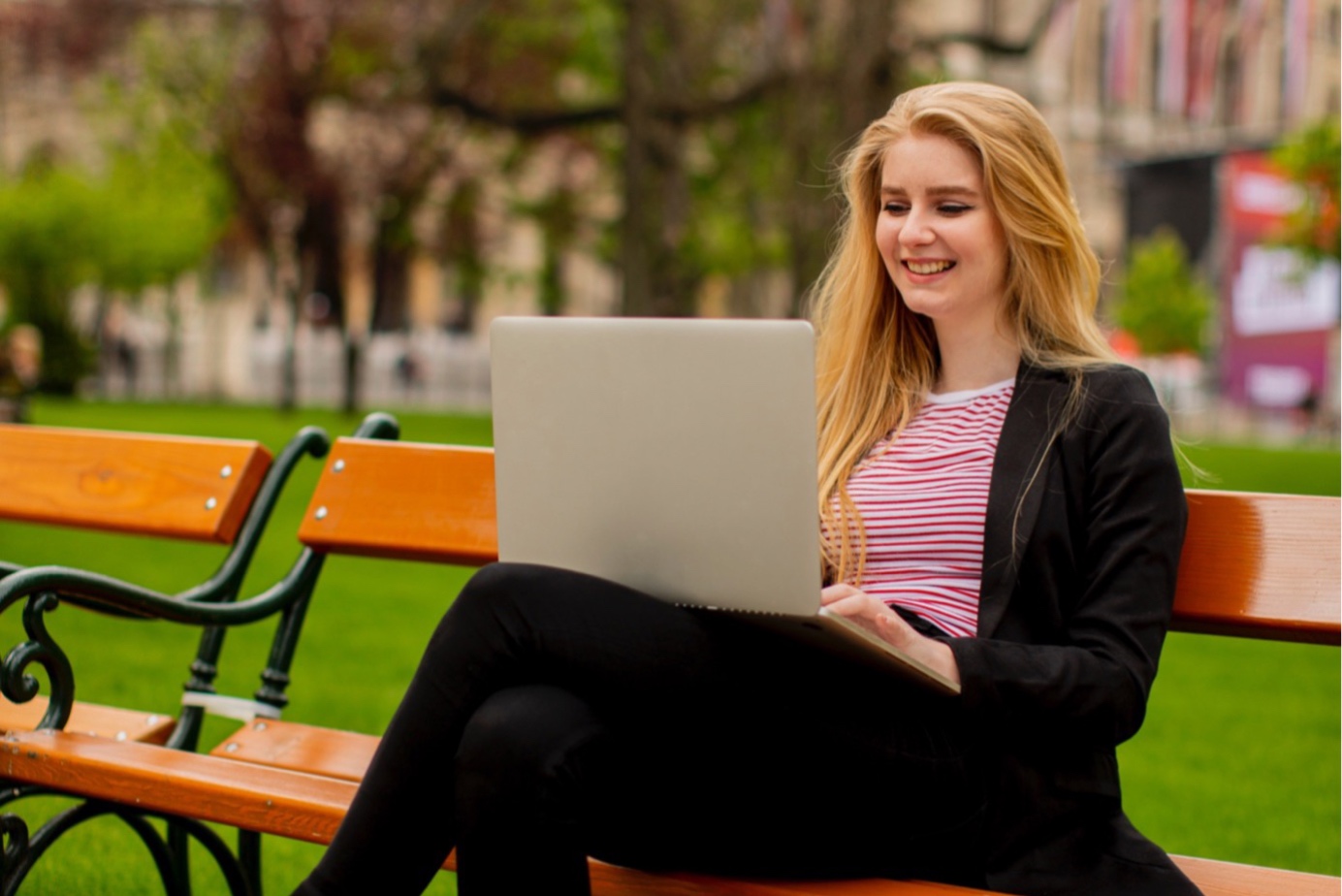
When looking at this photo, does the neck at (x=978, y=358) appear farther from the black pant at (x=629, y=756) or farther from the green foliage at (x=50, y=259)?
the green foliage at (x=50, y=259)

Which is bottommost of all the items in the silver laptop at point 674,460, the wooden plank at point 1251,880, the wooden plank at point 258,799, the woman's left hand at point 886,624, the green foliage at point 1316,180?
the wooden plank at point 1251,880

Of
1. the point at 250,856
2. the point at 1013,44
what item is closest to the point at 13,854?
the point at 250,856

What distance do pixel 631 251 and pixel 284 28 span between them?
Answer: 12767 millimetres

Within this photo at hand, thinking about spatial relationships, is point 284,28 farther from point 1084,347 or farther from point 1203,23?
point 1084,347

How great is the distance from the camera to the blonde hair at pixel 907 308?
2.57 metres

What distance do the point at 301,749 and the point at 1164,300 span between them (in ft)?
163

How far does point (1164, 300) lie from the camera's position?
50250 millimetres

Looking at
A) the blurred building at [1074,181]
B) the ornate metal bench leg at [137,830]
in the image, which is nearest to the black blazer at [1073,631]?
the ornate metal bench leg at [137,830]

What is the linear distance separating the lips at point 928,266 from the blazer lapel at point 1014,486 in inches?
8.3

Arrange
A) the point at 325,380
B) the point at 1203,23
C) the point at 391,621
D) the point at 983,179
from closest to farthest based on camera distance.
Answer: the point at 983,179 < the point at 391,621 < the point at 1203,23 < the point at 325,380

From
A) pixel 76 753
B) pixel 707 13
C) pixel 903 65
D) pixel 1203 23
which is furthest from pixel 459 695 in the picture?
pixel 1203 23

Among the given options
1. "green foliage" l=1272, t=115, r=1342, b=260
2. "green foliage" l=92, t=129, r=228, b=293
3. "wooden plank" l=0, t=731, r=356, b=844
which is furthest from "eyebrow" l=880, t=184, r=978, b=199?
"green foliage" l=92, t=129, r=228, b=293

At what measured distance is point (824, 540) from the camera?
8.82ft

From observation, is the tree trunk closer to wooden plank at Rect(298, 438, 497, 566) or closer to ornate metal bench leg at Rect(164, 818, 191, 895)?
wooden plank at Rect(298, 438, 497, 566)
